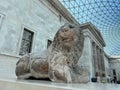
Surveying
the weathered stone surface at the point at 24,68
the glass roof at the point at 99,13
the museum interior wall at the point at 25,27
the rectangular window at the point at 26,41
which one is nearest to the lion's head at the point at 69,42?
the weathered stone surface at the point at 24,68

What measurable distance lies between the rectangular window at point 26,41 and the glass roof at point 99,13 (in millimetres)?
12583

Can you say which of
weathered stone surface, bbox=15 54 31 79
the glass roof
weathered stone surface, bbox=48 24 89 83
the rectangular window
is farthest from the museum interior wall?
the glass roof

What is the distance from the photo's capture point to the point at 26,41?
428 inches

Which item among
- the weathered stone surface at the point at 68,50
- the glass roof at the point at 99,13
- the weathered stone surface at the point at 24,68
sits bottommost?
the weathered stone surface at the point at 24,68

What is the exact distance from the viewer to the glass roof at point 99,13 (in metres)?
24.6

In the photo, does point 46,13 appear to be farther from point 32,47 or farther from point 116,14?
point 116,14

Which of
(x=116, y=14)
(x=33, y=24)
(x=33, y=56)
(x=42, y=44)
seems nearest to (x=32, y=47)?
(x=42, y=44)

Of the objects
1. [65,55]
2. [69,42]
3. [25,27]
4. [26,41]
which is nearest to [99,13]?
[25,27]

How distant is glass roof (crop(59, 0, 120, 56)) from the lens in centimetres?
2458

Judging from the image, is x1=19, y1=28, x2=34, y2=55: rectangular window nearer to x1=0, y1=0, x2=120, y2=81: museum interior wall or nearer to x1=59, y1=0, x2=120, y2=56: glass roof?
x1=0, y1=0, x2=120, y2=81: museum interior wall

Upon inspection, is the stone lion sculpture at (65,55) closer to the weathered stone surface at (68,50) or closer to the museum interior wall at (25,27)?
the weathered stone surface at (68,50)

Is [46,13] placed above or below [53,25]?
above

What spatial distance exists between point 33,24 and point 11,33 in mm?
2951

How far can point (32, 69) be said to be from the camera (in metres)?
3.22
